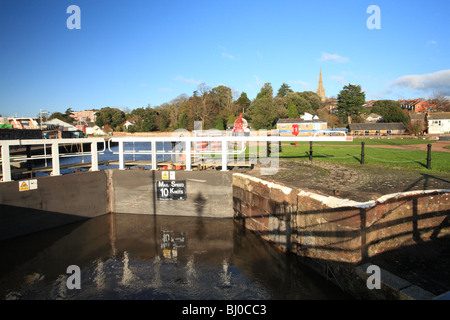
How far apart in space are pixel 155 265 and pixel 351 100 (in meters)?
77.7

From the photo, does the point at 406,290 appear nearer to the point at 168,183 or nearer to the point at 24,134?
the point at 168,183

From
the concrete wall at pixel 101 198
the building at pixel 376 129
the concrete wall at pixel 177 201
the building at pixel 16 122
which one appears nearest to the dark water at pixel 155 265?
the concrete wall at pixel 101 198

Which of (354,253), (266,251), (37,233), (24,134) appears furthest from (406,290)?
(24,134)

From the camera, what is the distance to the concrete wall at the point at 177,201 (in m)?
9.82

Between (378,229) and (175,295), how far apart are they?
4.20 m

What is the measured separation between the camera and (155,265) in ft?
21.7

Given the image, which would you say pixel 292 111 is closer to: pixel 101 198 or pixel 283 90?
pixel 283 90

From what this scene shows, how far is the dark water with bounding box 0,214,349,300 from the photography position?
18.0 feet

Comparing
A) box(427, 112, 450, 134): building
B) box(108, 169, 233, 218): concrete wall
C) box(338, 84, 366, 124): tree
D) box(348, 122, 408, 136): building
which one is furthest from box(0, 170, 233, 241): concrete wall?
box(338, 84, 366, 124): tree

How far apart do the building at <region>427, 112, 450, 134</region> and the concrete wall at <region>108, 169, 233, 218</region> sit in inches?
2752

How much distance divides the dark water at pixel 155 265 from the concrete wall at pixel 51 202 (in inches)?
14.0

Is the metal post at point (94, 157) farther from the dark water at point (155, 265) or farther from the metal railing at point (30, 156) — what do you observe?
the dark water at point (155, 265)

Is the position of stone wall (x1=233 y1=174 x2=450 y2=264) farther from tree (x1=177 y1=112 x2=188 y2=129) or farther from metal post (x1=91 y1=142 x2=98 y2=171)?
tree (x1=177 y1=112 x2=188 y2=129)

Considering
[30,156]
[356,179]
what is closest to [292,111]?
[356,179]
